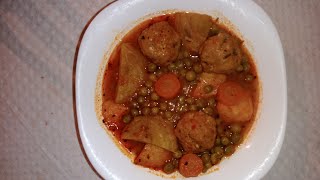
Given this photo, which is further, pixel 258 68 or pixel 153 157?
pixel 258 68

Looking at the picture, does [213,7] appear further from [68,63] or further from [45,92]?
[45,92]

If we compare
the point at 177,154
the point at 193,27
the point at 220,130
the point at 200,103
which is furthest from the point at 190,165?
the point at 193,27

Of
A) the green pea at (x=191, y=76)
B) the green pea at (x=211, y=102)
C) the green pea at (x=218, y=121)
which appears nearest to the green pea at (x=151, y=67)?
the green pea at (x=191, y=76)

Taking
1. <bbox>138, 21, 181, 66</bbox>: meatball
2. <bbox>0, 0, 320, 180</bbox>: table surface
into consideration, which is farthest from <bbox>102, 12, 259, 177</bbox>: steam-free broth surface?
<bbox>0, 0, 320, 180</bbox>: table surface

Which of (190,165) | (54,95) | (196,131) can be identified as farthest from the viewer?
(54,95)

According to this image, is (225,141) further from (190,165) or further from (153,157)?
(153,157)

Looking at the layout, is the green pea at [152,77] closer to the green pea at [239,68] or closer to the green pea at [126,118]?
the green pea at [126,118]
